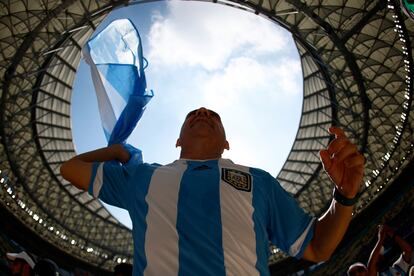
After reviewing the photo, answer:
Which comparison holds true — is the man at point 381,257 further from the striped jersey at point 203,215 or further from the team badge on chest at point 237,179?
the team badge on chest at point 237,179

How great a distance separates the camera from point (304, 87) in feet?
107

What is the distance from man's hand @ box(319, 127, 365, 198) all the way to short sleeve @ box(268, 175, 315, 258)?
29cm

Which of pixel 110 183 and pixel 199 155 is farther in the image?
pixel 199 155

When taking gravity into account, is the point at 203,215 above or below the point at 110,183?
below

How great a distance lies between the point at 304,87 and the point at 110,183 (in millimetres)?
31554

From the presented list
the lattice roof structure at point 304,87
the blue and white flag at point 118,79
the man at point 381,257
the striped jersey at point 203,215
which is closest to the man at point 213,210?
the striped jersey at point 203,215

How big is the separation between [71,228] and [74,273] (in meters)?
4.36

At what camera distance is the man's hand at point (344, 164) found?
6.28 feet

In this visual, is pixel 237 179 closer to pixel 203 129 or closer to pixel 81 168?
pixel 203 129

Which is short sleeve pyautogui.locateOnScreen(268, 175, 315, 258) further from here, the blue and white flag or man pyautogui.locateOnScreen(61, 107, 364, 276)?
the blue and white flag

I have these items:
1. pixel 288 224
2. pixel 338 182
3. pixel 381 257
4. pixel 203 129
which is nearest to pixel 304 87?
pixel 381 257

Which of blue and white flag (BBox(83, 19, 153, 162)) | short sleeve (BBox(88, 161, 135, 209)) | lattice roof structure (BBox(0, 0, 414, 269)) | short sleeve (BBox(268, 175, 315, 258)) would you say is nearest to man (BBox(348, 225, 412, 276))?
short sleeve (BBox(268, 175, 315, 258))

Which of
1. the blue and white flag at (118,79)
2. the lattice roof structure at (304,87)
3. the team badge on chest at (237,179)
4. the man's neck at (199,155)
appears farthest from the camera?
the lattice roof structure at (304,87)

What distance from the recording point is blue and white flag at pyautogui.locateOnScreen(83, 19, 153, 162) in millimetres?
2982
